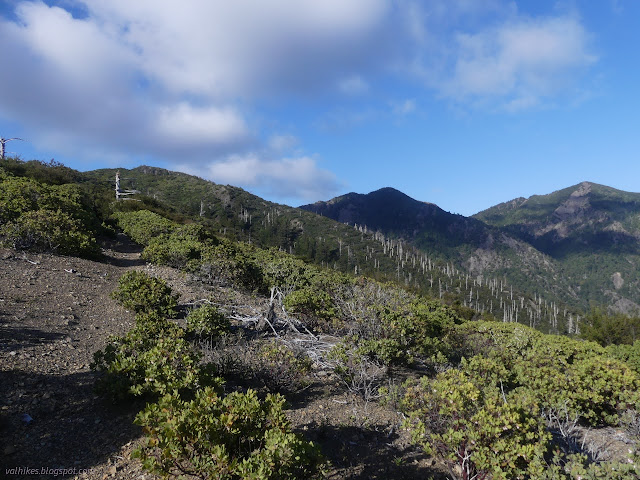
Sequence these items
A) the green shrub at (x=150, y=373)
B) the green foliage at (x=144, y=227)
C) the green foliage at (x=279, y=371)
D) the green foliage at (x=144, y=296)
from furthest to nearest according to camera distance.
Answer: the green foliage at (x=144, y=227) → the green foliage at (x=144, y=296) → the green foliage at (x=279, y=371) → the green shrub at (x=150, y=373)

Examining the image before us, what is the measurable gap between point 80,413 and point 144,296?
4854 millimetres

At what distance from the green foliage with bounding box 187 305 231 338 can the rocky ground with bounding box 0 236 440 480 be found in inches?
66.0

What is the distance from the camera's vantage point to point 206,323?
7508mm

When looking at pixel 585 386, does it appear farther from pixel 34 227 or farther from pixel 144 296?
pixel 34 227

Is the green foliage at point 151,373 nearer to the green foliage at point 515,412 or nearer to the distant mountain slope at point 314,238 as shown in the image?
the green foliage at point 515,412

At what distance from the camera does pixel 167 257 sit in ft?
49.5

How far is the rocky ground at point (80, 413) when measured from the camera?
353cm

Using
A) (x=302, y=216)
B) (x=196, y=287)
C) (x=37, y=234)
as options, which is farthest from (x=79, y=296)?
(x=302, y=216)

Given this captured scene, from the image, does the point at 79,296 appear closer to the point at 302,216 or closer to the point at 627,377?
the point at 627,377

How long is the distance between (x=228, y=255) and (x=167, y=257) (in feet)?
9.76

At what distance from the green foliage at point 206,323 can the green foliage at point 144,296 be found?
71.5 inches

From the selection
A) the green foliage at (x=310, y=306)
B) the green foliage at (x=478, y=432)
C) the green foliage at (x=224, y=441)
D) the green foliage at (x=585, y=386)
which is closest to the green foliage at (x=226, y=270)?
the green foliage at (x=310, y=306)

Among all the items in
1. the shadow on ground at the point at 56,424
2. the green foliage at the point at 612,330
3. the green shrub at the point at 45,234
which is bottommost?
the green foliage at the point at 612,330

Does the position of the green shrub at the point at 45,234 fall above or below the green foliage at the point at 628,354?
above
